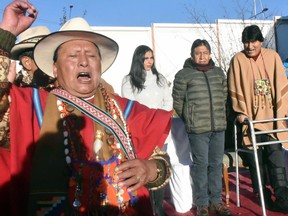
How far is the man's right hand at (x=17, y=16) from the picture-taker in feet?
6.28

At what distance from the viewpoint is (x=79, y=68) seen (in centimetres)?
224

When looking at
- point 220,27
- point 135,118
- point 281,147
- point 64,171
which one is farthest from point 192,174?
point 220,27

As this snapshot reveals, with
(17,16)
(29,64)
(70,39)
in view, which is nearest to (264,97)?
(29,64)

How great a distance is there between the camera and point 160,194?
17.1ft

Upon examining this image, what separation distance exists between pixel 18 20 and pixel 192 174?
156 inches

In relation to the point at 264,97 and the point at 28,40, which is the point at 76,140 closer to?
the point at 28,40

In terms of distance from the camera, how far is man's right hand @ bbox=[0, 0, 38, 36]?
191 centimetres

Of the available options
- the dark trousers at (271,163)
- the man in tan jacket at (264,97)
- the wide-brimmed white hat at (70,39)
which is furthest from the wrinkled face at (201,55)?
the wide-brimmed white hat at (70,39)

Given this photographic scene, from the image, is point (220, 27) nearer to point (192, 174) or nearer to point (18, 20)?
point (192, 174)

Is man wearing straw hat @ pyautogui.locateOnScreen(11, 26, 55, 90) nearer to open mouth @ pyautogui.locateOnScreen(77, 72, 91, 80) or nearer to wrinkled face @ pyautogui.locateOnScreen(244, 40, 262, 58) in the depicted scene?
open mouth @ pyautogui.locateOnScreen(77, 72, 91, 80)

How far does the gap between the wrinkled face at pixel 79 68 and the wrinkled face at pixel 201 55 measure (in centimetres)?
321

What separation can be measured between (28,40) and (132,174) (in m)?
2.13

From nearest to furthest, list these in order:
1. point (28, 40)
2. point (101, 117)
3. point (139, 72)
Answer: point (101, 117) → point (28, 40) → point (139, 72)

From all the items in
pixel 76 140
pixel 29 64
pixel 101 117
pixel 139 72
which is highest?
pixel 139 72
